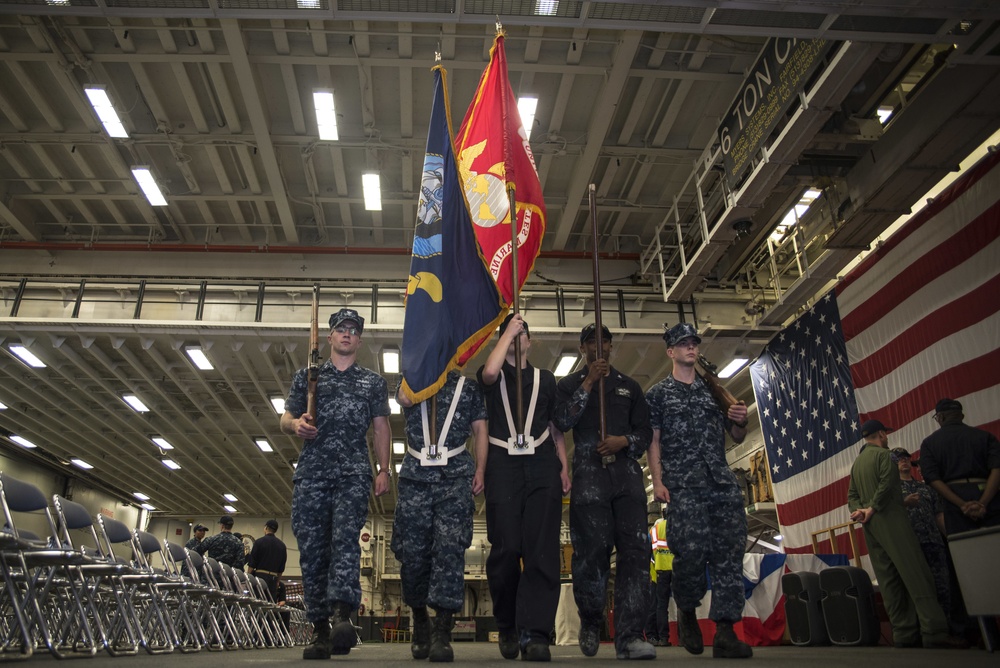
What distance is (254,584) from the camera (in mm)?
9484

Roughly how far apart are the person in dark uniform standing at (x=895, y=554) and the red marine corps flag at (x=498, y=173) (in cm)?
298

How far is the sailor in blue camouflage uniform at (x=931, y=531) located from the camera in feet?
17.9

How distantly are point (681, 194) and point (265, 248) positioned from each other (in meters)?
6.90

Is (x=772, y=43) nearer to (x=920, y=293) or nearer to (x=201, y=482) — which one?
(x=920, y=293)

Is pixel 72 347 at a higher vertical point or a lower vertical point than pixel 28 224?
lower

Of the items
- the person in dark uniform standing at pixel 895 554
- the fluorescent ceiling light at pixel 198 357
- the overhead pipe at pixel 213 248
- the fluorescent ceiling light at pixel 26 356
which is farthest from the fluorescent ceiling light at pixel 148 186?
the person in dark uniform standing at pixel 895 554

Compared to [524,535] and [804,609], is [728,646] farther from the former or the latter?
[804,609]

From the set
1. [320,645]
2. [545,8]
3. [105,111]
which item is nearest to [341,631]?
[320,645]

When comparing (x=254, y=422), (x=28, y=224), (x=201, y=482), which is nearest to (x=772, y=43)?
(x=28, y=224)

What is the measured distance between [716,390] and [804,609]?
3.24m

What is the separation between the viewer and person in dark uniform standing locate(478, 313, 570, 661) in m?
3.32

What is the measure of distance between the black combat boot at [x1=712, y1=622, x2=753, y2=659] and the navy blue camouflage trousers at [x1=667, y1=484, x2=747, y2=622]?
0.43 feet

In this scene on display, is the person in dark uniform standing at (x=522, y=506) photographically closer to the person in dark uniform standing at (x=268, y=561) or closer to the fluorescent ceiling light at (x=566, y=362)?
the person in dark uniform standing at (x=268, y=561)

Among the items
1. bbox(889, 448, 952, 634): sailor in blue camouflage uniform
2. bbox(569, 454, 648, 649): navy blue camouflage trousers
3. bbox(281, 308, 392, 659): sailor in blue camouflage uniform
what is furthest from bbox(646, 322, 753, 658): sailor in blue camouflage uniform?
bbox(889, 448, 952, 634): sailor in blue camouflage uniform
